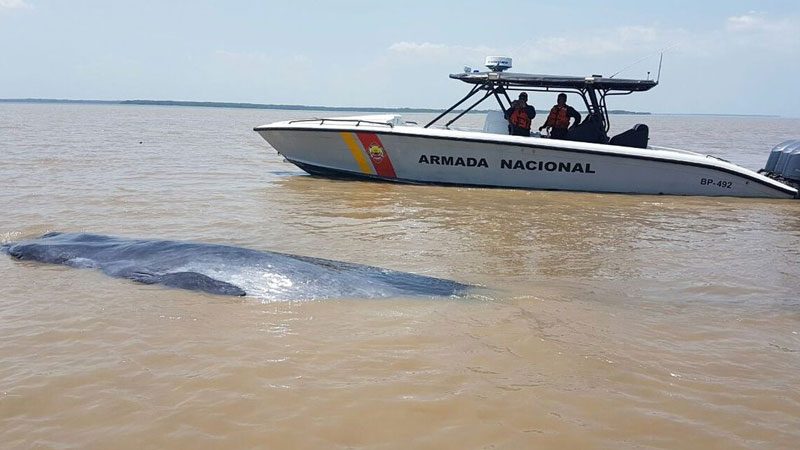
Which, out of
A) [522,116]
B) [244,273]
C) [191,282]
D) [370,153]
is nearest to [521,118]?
[522,116]

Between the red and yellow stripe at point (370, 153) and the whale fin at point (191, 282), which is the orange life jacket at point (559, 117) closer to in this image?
the red and yellow stripe at point (370, 153)

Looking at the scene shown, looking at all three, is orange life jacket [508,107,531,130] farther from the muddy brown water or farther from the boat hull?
the muddy brown water

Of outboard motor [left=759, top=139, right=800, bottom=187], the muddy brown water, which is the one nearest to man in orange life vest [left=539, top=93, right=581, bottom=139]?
outboard motor [left=759, top=139, right=800, bottom=187]

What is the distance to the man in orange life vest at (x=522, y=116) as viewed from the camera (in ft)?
36.2

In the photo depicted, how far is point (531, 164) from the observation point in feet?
35.3

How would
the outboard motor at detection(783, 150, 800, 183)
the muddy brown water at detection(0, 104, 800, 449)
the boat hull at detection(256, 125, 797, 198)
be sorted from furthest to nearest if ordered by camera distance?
the outboard motor at detection(783, 150, 800, 183) < the boat hull at detection(256, 125, 797, 198) < the muddy brown water at detection(0, 104, 800, 449)

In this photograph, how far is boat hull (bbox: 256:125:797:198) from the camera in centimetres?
1061

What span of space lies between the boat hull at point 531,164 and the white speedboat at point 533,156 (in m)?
0.02

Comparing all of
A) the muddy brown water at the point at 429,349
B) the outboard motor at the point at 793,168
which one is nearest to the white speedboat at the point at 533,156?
the outboard motor at the point at 793,168

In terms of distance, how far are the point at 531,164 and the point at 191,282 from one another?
731 cm

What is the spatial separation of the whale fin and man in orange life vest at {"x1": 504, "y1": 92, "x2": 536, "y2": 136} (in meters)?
7.58

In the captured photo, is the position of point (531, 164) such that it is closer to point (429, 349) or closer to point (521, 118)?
point (521, 118)

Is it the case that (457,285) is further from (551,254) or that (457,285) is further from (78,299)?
(78,299)

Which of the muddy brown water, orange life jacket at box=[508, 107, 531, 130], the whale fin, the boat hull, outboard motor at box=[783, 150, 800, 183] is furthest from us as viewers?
orange life jacket at box=[508, 107, 531, 130]
